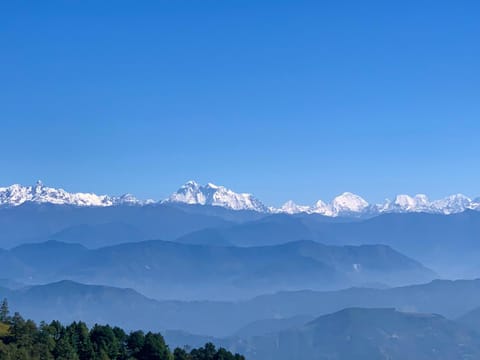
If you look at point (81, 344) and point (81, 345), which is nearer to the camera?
point (81, 345)

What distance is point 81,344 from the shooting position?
110 m

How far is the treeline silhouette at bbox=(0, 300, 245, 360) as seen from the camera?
330 ft

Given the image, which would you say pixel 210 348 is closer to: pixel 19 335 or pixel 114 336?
pixel 114 336

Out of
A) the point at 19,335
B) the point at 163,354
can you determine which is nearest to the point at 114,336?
the point at 163,354

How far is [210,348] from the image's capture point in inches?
4796

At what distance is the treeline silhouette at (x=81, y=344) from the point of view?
101m

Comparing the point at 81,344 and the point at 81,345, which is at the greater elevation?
the point at 81,344

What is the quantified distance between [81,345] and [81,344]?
215 mm

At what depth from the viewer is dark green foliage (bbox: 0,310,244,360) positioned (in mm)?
100312

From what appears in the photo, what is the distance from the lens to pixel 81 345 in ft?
361

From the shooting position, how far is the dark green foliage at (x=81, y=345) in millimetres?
100312

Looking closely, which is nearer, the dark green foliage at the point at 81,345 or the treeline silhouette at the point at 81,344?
the dark green foliage at the point at 81,345

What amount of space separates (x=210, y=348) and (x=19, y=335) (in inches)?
1190

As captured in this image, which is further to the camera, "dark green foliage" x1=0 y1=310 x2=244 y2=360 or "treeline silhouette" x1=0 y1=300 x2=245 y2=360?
"treeline silhouette" x1=0 y1=300 x2=245 y2=360
